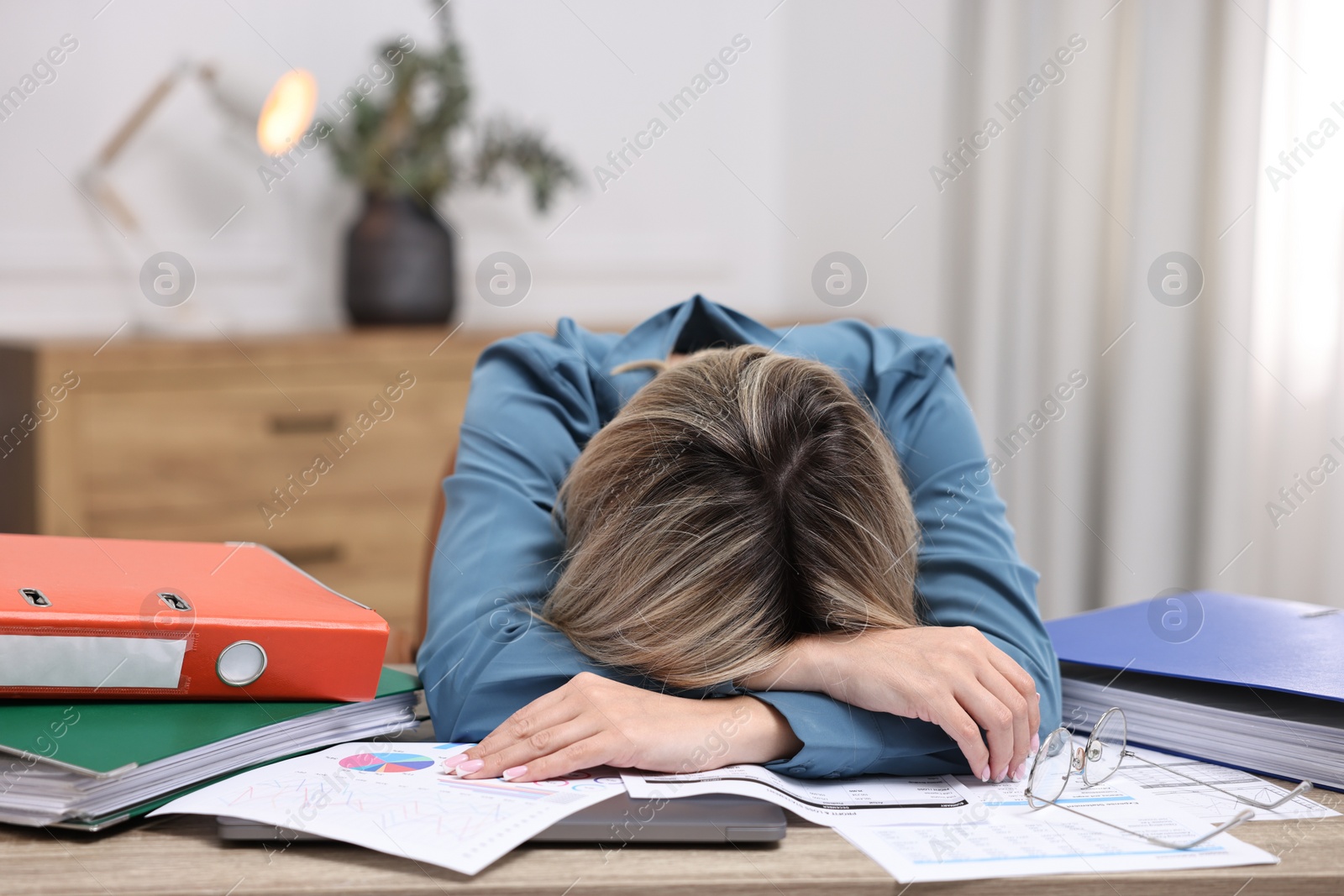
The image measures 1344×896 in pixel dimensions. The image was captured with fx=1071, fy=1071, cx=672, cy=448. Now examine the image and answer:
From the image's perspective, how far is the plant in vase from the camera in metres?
2.50

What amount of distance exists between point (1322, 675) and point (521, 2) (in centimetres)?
267

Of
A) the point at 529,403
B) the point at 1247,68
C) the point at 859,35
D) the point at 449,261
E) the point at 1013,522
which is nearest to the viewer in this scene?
the point at 529,403

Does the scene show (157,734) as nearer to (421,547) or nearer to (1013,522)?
(421,547)

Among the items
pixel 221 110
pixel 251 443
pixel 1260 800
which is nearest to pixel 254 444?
pixel 251 443

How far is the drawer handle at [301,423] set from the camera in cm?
229

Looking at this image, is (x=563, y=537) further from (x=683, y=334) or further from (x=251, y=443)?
(x=251, y=443)

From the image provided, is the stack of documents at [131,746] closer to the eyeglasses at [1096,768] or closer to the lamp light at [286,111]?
the eyeglasses at [1096,768]

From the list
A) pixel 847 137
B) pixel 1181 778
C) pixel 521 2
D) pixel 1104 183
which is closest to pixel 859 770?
pixel 1181 778

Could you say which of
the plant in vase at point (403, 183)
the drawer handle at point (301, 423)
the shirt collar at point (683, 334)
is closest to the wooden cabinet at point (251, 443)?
the drawer handle at point (301, 423)

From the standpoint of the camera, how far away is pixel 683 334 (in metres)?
1.24

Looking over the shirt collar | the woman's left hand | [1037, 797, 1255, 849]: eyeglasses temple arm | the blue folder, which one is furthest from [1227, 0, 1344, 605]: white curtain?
the woman's left hand

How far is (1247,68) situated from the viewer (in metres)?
1.76

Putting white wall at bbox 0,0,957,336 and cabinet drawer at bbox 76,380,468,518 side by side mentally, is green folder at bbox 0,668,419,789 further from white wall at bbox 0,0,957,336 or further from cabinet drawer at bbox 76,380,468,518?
white wall at bbox 0,0,957,336

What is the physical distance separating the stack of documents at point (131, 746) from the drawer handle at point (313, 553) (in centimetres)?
171
